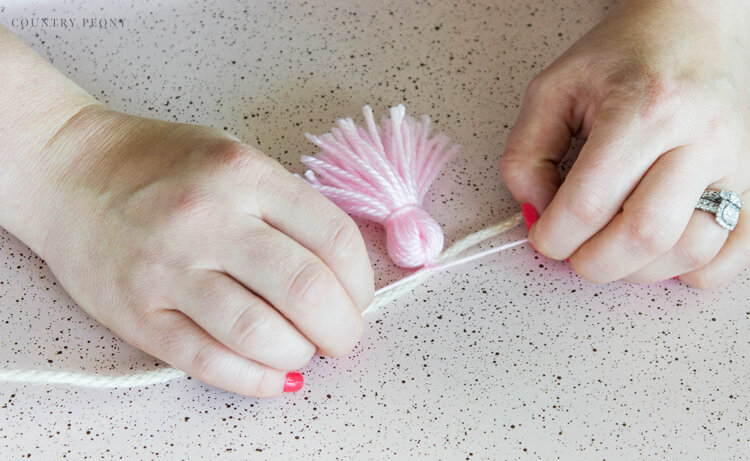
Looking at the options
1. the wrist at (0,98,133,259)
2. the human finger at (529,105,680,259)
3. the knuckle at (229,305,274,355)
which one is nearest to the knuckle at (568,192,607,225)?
the human finger at (529,105,680,259)

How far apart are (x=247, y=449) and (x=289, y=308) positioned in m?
0.15

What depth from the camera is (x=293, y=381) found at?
0.68 meters

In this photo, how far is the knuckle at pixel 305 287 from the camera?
0.63 metres

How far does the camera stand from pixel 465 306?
0.74 m

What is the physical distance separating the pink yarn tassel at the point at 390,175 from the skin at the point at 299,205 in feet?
0.27

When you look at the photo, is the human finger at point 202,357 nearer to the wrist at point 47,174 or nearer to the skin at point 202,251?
the skin at point 202,251

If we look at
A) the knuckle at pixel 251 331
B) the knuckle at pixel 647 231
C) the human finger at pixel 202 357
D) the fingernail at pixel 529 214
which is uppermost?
the knuckle at pixel 647 231

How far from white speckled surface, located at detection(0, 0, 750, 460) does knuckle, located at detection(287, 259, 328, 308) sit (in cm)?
11

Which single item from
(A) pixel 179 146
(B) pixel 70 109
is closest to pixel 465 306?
(A) pixel 179 146

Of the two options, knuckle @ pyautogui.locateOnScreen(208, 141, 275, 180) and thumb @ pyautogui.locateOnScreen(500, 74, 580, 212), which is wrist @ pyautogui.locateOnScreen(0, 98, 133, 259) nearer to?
knuckle @ pyautogui.locateOnScreen(208, 141, 275, 180)

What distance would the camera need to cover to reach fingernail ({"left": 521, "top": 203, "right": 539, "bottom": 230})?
76 centimetres

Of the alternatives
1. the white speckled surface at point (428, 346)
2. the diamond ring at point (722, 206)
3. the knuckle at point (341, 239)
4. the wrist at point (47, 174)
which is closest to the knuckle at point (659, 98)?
the diamond ring at point (722, 206)

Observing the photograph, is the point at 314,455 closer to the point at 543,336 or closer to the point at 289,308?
the point at 289,308

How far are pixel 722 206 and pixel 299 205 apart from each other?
44 centimetres
